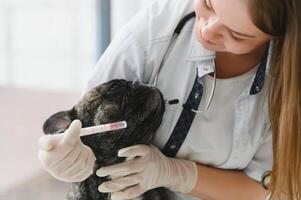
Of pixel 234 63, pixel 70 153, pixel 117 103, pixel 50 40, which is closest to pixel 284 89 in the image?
pixel 234 63

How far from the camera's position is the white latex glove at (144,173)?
100 cm

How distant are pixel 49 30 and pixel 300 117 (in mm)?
1172

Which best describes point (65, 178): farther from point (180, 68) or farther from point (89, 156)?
point (180, 68)

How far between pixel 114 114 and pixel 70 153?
0.14 meters

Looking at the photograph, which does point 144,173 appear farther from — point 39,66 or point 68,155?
point 39,66

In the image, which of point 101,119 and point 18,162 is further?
point 18,162

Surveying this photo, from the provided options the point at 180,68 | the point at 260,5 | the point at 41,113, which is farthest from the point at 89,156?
the point at 41,113

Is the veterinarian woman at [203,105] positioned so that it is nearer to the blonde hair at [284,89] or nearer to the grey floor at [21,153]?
the blonde hair at [284,89]

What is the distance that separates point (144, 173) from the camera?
41.5 inches

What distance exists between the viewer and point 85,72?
1.96m

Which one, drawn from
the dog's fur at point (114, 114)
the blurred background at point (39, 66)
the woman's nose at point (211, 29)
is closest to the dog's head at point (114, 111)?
the dog's fur at point (114, 114)

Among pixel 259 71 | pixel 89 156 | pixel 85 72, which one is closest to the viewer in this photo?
pixel 89 156

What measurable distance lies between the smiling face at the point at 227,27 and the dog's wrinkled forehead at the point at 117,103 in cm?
17

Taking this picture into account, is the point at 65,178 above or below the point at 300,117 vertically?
below
